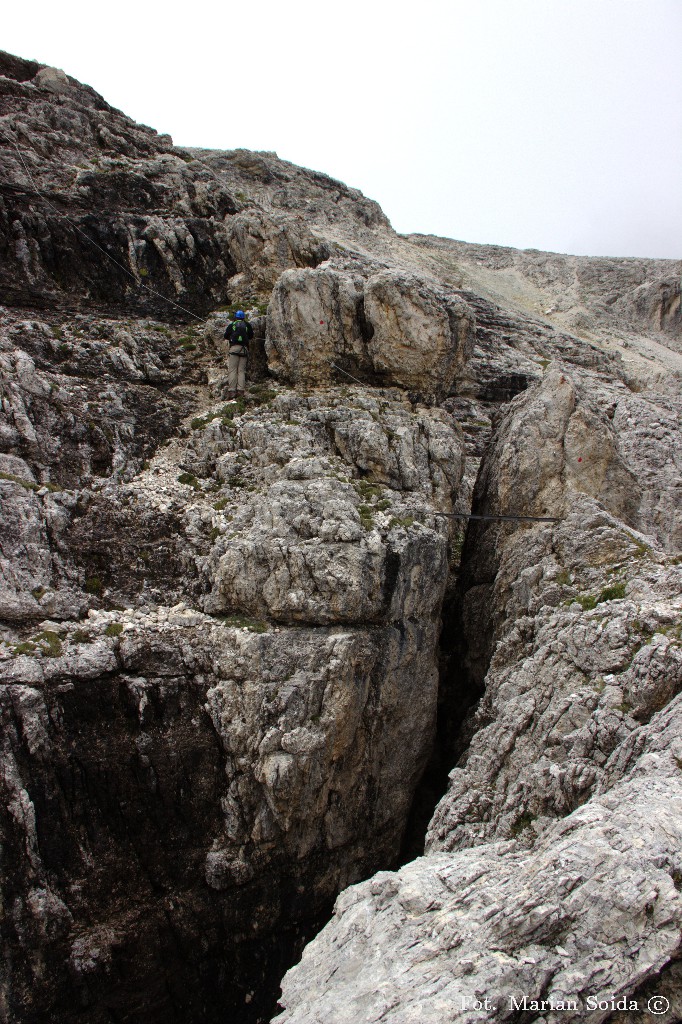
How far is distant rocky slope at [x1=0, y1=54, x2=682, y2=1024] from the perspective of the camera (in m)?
8.52

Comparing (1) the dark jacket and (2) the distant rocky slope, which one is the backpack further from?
(2) the distant rocky slope

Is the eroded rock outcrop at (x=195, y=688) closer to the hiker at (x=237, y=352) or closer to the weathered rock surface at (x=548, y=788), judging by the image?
the hiker at (x=237, y=352)

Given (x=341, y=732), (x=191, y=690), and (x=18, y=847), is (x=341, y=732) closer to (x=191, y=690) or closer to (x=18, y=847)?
(x=191, y=690)

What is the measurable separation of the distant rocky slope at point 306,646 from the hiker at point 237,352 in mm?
574

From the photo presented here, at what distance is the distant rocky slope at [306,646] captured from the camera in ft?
27.9

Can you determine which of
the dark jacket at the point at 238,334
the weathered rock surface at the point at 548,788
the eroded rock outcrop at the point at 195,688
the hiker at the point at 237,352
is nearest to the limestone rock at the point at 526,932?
the weathered rock surface at the point at 548,788

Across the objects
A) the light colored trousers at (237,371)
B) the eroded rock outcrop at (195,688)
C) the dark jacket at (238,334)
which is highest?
the dark jacket at (238,334)

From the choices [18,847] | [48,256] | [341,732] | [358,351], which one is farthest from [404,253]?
[18,847]

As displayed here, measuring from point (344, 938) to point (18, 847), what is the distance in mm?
6843

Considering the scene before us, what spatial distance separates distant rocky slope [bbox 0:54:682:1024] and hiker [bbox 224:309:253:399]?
1.88ft

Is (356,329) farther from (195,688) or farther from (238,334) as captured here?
(195,688)

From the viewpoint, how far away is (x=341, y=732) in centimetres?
1445

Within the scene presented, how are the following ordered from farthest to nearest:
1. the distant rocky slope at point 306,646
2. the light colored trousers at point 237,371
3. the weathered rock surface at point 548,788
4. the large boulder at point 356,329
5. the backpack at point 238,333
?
the large boulder at point 356,329, the light colored trousers at point 237,371, the backpack at point 238,333, the distant rocky slope at point 306,646, the weathered rock surface at point 548,788

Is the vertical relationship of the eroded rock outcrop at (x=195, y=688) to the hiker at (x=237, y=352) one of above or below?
below
